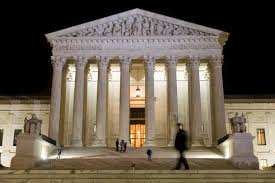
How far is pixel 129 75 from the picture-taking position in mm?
42219

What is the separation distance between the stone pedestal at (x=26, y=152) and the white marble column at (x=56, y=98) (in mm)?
8746

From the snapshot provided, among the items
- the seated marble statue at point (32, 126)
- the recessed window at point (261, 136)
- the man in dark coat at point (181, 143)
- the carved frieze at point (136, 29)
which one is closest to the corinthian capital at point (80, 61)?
the carved frieze at point (136, 29)

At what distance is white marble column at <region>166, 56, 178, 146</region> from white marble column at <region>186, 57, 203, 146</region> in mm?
1790

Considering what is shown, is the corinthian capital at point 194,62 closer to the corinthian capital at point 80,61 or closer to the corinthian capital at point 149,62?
the corinthian capital at point 149,62

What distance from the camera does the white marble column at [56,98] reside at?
1583 inches

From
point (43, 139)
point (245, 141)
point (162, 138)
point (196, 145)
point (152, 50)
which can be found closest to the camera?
point (245, 141)

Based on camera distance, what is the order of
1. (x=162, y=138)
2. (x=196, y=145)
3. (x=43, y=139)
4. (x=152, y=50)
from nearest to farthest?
(x=43, y=139), (x=196, y=145), (x=152, y=50), (x=162, y=138)

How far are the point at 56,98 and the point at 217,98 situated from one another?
16.8m

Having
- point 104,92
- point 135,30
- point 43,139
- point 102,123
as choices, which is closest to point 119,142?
point 102,123

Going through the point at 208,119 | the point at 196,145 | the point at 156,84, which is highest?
the point at 156,84

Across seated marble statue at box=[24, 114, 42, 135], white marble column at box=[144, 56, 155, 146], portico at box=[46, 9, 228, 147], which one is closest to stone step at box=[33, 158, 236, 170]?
seated marble statue at box=[24, 114, 42, 135]

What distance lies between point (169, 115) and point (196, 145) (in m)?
4.17

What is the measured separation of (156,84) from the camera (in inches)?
1869

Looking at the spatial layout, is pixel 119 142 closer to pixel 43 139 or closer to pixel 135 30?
pixel 43 139
